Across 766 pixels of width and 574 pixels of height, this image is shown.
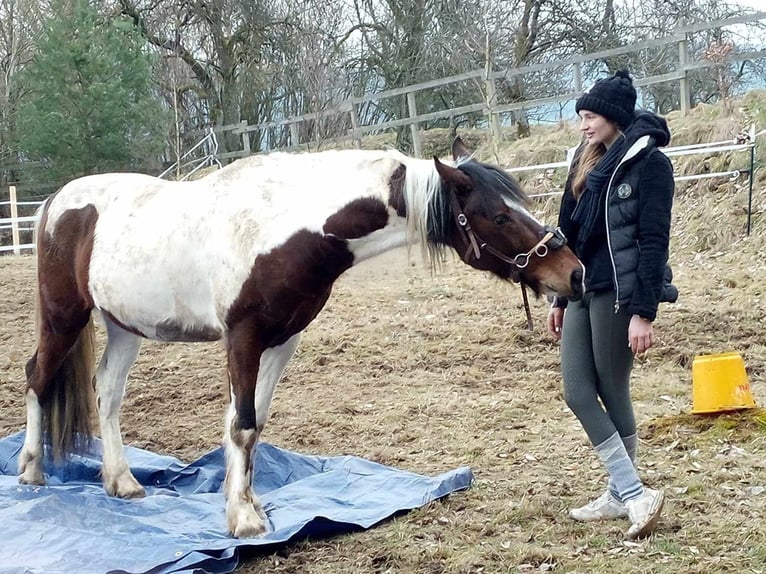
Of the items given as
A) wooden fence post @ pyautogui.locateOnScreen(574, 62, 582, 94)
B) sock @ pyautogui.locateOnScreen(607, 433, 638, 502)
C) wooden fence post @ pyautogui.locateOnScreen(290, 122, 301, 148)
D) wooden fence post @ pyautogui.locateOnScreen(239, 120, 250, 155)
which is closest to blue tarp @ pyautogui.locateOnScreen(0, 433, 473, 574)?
sock @ pyautogui.locateOnScreen(607, 433, 638, 502)

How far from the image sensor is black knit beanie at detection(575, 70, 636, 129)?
9.64 ft

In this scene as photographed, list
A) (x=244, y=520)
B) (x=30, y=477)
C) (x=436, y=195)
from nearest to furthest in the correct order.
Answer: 1. (x=436, y=195)
2. (x=244, y=520)
3. (x=30, y=477)

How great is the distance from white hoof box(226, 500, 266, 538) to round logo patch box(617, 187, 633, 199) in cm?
191

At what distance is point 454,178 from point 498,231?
259 millimetres

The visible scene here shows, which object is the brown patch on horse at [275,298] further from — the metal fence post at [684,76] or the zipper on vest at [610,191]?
the metal fence post at [684,76]

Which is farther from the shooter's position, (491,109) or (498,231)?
(491,109)

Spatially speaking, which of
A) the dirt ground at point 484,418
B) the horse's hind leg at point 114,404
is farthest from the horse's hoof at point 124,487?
the dirt ground at point 484,418

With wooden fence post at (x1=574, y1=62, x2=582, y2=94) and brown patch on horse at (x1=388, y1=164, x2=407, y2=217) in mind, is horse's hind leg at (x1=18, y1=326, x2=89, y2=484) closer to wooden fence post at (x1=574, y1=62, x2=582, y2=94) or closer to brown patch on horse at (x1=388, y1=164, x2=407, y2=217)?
brown patch on horse at (x1=388, y1=164, x2=407, y2=217)

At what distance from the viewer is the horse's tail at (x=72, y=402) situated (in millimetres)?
4105

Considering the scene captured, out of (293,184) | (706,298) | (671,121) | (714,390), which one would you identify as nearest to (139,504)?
(293,184)

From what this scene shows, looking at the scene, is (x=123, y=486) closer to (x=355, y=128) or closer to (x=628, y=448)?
(x=628, y=448)

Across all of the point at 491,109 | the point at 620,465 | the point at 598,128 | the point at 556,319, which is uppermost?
the point at 491,109

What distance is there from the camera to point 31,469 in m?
4.03

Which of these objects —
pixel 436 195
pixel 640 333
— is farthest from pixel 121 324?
pixel 640 333
